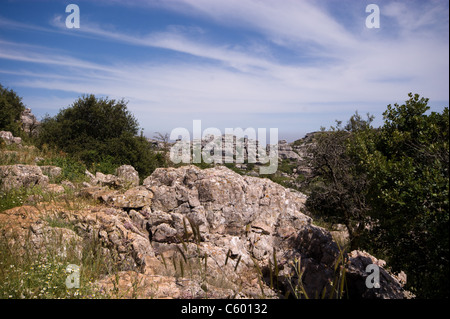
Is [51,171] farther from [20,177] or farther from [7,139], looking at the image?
[7,139]

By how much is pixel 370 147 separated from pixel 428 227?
11.9 ft

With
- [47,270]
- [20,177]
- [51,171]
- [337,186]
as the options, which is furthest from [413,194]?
[51,171]

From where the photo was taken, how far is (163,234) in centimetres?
787

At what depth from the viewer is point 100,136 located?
65.4ft

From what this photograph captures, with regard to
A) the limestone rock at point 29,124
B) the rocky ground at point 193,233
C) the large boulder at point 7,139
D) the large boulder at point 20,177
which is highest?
the limestone rock at point 29,124

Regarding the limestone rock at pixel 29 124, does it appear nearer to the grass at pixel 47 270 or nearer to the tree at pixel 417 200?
the grass at pixel 47 270

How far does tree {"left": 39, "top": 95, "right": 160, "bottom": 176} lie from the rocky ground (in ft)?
20.5

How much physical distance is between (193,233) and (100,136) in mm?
17921

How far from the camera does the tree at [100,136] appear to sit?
1809 centimetres

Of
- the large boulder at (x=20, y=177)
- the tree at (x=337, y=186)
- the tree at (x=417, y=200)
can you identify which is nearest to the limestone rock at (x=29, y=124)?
the large boulder at (x=20, y=177)

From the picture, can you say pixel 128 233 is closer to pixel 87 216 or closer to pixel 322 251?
pixel 87 216

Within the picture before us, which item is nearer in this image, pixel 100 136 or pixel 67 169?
pixel 67 169

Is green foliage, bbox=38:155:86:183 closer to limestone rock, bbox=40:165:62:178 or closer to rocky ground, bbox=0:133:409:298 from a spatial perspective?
limestone rock, bbox=40:165:62:178

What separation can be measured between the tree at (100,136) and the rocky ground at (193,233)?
20.5ft
